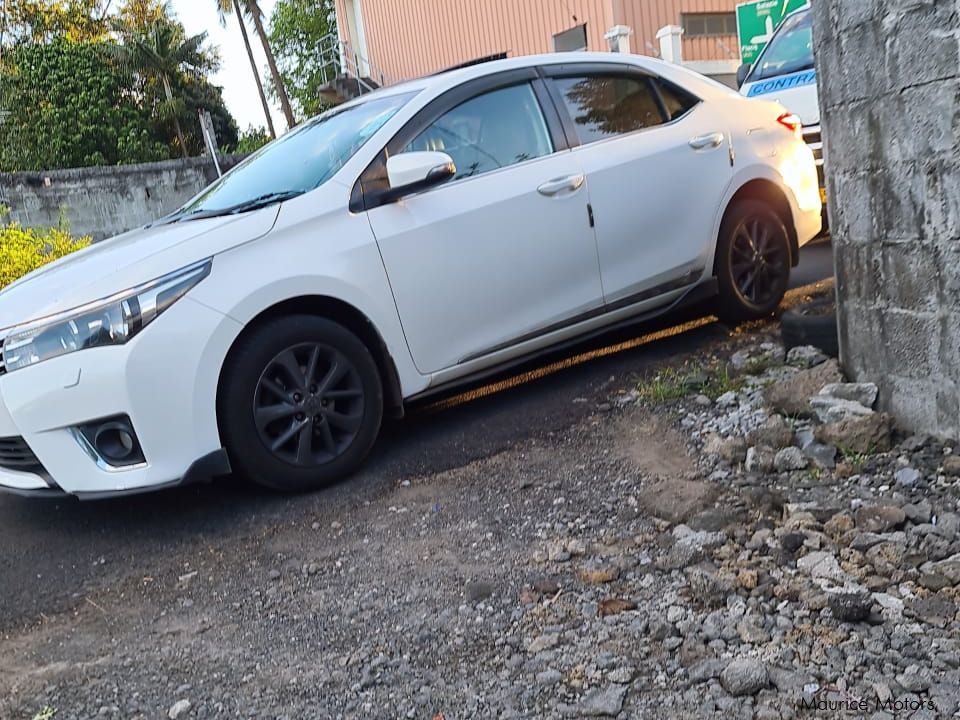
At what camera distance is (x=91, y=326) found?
3.44m

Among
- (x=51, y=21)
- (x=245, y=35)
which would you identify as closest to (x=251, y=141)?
(x=245, y=35)

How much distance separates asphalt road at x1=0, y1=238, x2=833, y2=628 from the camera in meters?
3.44

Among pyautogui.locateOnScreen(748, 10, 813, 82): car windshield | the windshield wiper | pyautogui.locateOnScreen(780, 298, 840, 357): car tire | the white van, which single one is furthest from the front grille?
pyautogui.locateOnScreen(748, 10, 813, 82): car windshield

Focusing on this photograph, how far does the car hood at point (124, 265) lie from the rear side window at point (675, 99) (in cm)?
238

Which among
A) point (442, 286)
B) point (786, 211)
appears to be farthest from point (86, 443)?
point (786, 211)

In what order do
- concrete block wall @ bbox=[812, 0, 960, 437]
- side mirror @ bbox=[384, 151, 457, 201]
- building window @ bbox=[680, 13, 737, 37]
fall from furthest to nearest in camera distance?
building window @ bbox=[680, 13, 737, 37], side mirror @ bbox=[384, 151, 457, 201], concrete block wall @ bbox=[812, 0, 960, 437]

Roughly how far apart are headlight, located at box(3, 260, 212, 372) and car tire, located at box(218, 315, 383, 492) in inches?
14.4

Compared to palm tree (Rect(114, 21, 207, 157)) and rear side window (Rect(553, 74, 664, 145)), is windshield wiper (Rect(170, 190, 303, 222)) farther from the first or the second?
palm tree (Rect(114, 21, 207, 157))

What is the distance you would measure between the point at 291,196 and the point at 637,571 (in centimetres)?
228

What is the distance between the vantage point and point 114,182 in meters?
13.4

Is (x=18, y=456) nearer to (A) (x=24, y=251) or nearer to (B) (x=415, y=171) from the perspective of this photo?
(B) (x=415, y=171)

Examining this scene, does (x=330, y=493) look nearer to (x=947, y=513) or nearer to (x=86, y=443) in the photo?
(x=86, y=443)

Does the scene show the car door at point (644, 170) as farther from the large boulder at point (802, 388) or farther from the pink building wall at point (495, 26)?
the pink building wall at point (495, 26)

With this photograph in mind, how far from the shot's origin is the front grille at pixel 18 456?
358cm
